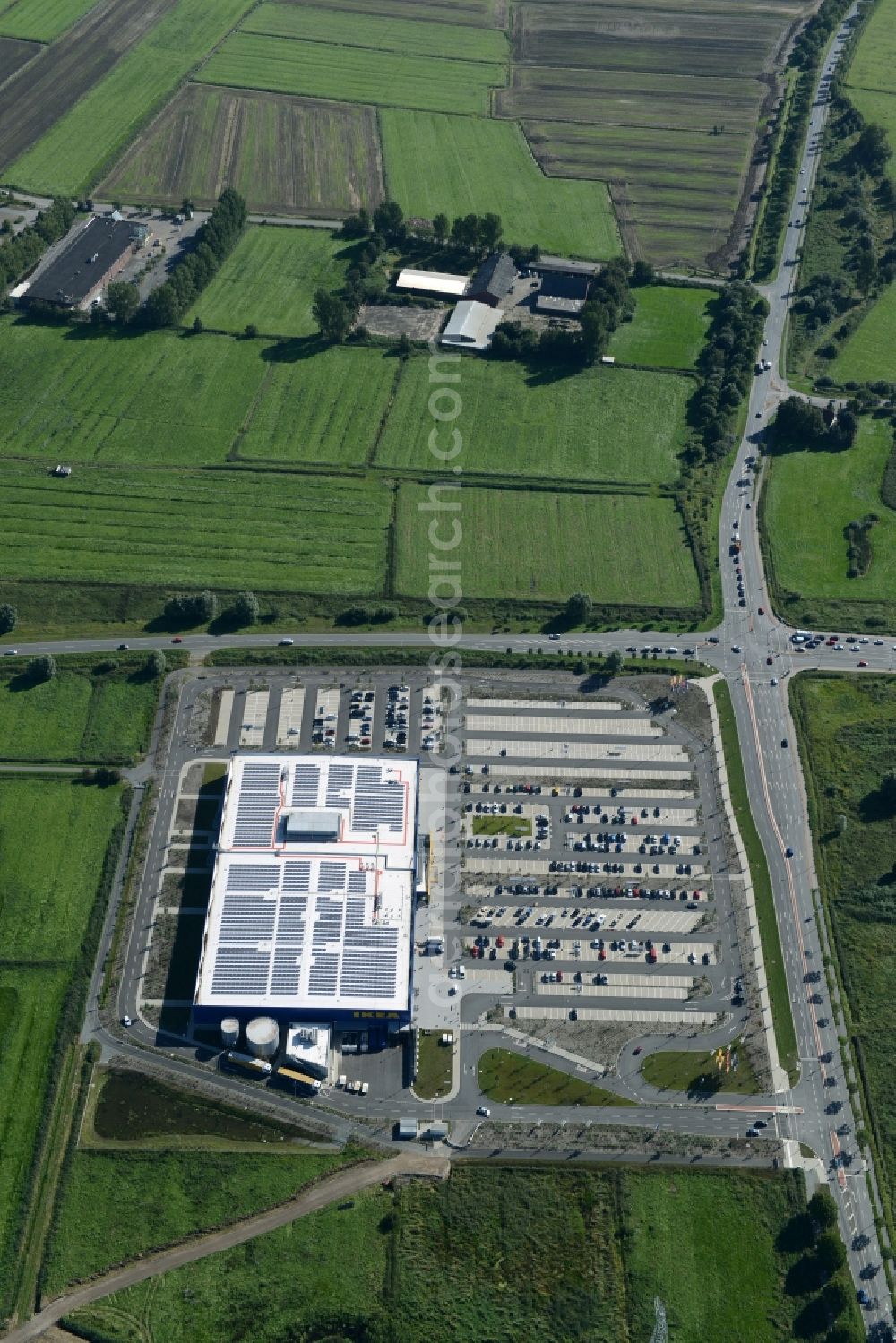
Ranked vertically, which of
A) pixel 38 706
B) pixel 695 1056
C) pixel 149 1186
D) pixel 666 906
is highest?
pixel 38 706

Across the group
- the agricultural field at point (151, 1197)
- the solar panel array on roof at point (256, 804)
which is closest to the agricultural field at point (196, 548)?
the solar panel array on roof at point (256, 804)

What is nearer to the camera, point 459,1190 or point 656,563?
point 459,1190

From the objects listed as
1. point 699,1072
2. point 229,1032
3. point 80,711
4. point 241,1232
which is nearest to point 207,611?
point 80,711

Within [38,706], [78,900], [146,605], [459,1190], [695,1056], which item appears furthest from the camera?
[146,605]

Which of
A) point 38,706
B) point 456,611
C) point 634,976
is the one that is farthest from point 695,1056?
point 38,706

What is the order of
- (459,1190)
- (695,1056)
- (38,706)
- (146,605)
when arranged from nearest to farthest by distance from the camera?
(459,1190), (695,1056), (38,706), (146,605)

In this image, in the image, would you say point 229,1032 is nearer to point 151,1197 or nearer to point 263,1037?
point 263,1037

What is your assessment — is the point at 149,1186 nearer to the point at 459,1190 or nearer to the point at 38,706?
the point at 459,1190
